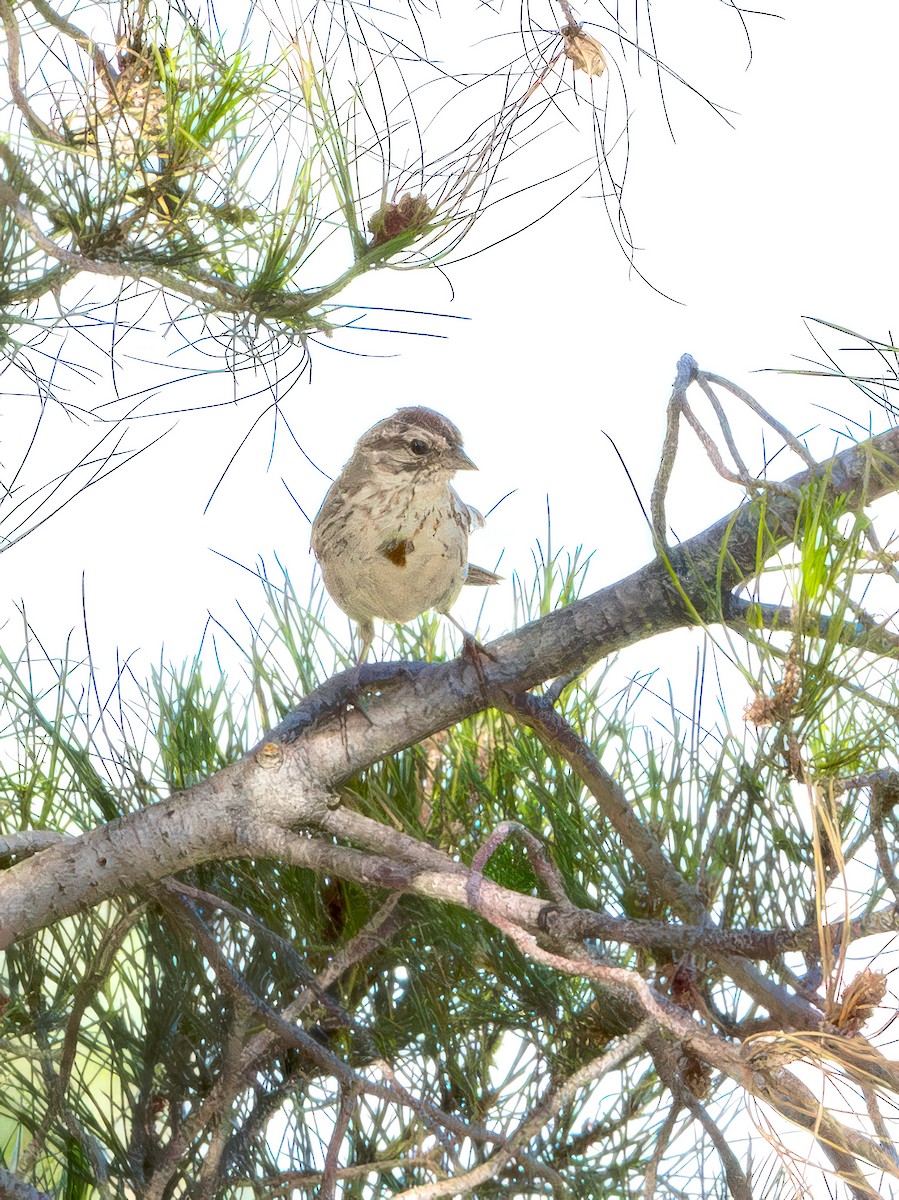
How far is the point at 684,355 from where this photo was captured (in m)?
1.09

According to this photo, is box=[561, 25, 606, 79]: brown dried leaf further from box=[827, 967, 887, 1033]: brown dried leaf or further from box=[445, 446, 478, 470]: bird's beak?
box=[827, 967, 887, 1033]: brown dried leaf

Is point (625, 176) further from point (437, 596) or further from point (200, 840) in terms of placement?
point (200, 840)

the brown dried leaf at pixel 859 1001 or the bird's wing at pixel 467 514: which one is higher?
the bird's wing at pixel 467 514

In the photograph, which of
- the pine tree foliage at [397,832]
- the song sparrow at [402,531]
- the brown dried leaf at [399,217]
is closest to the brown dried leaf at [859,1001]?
the pine tree foliage at [397,832]

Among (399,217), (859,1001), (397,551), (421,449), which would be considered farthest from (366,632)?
(859,1001)

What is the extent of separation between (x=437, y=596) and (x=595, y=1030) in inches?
19.6

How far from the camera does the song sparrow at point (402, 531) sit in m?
1.46

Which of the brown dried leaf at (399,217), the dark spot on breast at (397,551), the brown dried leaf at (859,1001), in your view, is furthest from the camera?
the dark spot on breast at (397,551)

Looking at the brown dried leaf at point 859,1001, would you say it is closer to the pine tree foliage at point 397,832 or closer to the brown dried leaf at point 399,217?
the pine tree foliage at point 397,832

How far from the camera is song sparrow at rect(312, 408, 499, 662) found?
57.6 inches

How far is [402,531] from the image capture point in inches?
57.8

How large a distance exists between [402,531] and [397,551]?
0.02 meters

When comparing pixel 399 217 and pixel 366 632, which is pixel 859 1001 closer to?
pixel 399 217

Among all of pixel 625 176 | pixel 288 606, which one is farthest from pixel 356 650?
pixel 625 176
